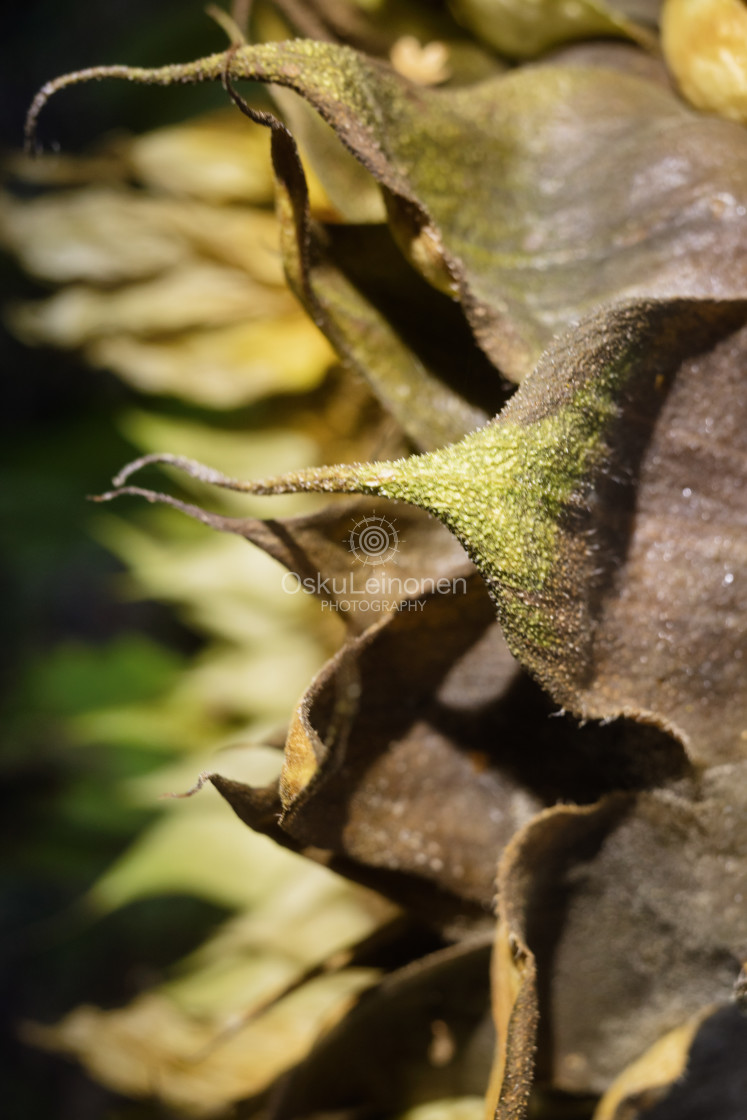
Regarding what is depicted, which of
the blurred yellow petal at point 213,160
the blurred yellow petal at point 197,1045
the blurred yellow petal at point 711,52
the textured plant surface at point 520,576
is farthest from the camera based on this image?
the blurred yellow petal at point 213,160

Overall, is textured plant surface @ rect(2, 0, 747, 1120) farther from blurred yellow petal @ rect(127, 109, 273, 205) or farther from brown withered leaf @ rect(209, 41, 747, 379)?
blurred yellow petal @ rect(127, 109, 273, 205)

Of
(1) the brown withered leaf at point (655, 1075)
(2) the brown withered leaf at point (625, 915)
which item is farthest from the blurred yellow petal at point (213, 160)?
(1) the brown withered leaf at point (655, 1075)

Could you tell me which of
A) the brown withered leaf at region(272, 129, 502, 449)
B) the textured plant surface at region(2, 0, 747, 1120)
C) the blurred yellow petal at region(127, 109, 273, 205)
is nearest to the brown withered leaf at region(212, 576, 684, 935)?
the textured plant surface at region(2, 0, 747, 1120)

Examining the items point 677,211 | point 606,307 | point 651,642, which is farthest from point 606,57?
point 651,642

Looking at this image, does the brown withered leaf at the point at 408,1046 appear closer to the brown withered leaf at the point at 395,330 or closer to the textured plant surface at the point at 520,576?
the textured plant surface at the point at 520,576

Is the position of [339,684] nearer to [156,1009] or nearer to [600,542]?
[600,542]

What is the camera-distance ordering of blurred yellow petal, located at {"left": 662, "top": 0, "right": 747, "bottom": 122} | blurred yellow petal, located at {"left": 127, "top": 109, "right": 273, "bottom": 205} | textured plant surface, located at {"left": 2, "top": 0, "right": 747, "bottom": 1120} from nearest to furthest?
textured plant surface, located at {"left": 2, "top": 0, "right": 747, "bottom": 1120} < blurred yellow petal, located at {"left": 662, "top": 0, "right": 747, "bottom": 122} < blurred yellow petal, located at {"left": 127, "top": 109, "right": 273, "bottom": 205}

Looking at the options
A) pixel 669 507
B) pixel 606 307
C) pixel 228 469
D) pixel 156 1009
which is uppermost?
pixel 606 307
